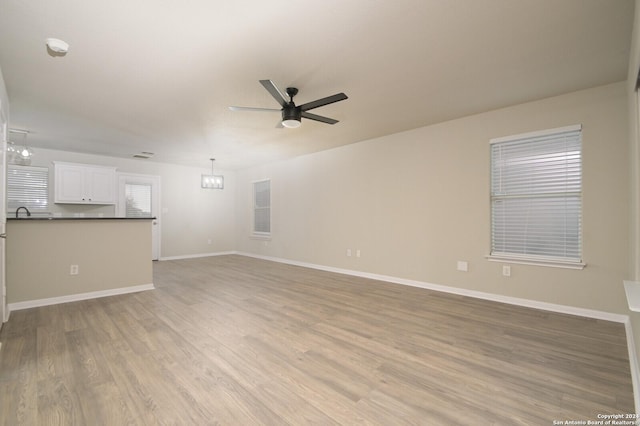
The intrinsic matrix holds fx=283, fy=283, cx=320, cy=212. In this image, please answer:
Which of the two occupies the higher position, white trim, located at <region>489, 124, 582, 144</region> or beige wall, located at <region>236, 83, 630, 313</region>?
white trim, located at <region>489, 124, 582, 144</region>

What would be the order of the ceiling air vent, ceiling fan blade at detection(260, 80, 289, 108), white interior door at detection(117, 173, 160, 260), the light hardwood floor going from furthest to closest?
1. white interior door at detection(117, 173, 160, 260)
2. the ceiling air vent
3. ceiling fan blade at detection(260, 80, 289, 108)
4. the light hardwood floor

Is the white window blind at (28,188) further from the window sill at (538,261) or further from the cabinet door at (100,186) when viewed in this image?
the window sill at (538,261)

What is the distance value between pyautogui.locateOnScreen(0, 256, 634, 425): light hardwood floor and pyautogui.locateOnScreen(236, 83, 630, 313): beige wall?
1.65 ft

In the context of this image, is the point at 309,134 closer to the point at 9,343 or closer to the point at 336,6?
the point at 336,6

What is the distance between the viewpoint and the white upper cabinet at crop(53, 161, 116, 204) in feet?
19.1

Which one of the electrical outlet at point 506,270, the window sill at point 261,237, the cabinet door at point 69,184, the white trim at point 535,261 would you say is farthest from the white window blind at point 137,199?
the electrical outlet at point 506,270

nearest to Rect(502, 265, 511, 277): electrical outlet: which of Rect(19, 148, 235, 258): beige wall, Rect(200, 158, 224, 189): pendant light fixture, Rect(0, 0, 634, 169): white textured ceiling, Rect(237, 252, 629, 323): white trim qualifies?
Rect(237, 252, 629, 323): white trim

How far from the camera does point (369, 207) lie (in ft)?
17.4

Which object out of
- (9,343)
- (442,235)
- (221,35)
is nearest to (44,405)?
(9,343)

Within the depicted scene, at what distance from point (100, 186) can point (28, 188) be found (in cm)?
115

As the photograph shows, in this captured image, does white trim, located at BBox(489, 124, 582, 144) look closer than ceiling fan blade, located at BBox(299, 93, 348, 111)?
No

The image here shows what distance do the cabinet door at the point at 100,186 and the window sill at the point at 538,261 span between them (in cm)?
763

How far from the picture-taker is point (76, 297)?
153 inches

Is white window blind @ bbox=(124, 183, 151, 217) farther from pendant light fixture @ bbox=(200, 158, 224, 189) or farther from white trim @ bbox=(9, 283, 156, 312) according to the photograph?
white trim @ bbox=(9, 283, 156, 312)
